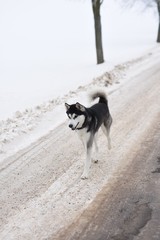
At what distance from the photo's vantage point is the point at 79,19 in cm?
6309

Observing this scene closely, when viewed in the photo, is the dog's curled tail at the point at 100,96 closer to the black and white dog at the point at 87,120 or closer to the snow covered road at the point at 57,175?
the black and white dog at the point at 87,120

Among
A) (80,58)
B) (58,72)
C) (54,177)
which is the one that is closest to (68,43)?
(80,58)

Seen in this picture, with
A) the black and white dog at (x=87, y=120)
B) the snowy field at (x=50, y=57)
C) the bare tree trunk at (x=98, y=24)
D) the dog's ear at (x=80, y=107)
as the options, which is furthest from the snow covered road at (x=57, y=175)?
the bare tree trunk at (x=98, y=24)

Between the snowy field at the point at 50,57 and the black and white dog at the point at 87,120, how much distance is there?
237cm

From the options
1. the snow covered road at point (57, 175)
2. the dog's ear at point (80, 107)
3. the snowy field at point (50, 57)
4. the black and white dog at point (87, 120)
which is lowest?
the snowy field at point (50, 57)

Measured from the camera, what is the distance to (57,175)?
7.14 metres

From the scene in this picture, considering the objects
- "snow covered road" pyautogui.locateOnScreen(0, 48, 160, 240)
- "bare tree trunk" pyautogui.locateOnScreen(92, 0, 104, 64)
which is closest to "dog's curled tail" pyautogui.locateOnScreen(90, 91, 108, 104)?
"snow covered road" pyautogui.locateOnScreen(0, 48, 160, 240)

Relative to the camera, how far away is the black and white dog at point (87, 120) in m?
6.49

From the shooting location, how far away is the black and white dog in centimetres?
649

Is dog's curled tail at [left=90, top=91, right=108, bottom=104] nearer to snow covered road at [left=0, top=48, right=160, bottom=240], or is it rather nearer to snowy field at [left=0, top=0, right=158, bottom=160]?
snow covered road at [left=0, top=48, right=160, bottom=240]

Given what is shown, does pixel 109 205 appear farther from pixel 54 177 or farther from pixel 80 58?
pixel 80 58

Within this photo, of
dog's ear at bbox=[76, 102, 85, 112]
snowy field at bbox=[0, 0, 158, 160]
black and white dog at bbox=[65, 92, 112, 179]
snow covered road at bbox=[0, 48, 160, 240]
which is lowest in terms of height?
snowy field at bbox=[0, 0, 158, 160]

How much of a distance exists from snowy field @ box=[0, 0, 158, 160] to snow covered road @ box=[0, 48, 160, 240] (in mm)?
878

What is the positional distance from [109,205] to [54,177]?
1569 mm
